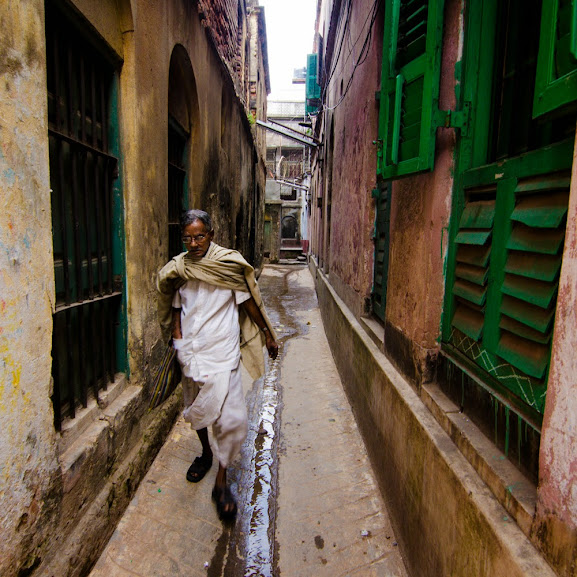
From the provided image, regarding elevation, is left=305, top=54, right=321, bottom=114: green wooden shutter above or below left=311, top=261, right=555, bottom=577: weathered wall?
above

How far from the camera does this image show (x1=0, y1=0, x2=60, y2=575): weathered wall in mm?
1517

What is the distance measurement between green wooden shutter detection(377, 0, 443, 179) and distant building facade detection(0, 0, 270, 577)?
1667 mm

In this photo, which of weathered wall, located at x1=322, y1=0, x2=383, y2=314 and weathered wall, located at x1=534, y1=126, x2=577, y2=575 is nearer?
weathered wall, located at x1=534, y1=126, x2=577, y2=575

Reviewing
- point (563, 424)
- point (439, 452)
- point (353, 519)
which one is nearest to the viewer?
point (563, 424)

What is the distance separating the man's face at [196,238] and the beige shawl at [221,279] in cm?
5

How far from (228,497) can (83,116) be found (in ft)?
7.92

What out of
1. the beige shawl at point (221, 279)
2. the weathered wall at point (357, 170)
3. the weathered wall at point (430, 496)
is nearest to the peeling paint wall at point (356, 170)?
the weathered wall at point (357, 170)

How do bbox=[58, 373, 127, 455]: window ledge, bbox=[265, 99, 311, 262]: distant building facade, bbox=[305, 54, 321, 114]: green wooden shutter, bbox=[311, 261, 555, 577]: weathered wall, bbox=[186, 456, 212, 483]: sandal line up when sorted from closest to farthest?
bbox=[311, 261, 555, 577]: weathered wall → bbox=[58, 373, 127, 455]: window ledge → bbox=[186, 456, 212, 483]: sandal → bbox=[305, 54, 321, 114]: green wooden shutter → bbox=[265, 99, 311, 262]: distant building facade

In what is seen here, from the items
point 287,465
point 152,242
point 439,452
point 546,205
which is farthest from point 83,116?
point 287,465

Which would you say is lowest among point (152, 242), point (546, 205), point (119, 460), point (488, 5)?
point (119, 460)

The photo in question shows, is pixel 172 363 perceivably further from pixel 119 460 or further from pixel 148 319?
pixel 119 460

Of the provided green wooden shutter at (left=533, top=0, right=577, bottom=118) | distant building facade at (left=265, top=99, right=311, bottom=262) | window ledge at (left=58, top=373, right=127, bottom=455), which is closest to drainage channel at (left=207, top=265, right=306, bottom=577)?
window ledge at (left=58, top=373, right=127, bottom=455)

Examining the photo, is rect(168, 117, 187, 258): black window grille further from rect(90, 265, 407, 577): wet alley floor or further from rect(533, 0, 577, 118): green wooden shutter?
rect(533, 0, 577, 118): green wooden shutter

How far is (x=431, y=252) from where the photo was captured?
2.29 m
